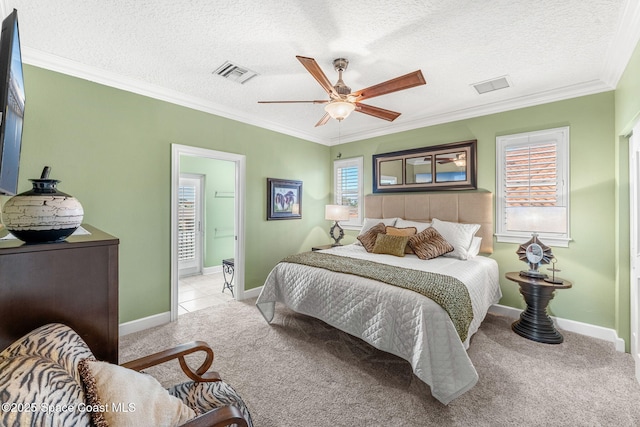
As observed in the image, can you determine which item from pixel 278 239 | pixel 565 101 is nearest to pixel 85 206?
pixel 278 239

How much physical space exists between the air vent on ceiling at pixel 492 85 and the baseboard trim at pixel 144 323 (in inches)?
177

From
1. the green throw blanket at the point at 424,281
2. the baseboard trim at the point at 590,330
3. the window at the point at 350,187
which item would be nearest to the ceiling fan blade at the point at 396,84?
the green throw blanket at the point at 424,281

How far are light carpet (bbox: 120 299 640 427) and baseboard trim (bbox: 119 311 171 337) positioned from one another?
0.10m

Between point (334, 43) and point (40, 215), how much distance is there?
2.21 m

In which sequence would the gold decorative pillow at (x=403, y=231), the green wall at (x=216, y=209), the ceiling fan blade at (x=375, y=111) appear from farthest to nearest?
the green wall at (x=216, y=209) < the gold decorative pillow at (x=403, y=231) < the ceiling fan blade at (x=375, y=111)

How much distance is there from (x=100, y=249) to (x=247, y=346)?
6.31ft

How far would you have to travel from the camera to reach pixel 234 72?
2771 millimetres

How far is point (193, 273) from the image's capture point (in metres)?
5.51

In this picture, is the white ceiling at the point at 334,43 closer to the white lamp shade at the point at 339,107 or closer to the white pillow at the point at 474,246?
the white lamp shade at the point at 339,107

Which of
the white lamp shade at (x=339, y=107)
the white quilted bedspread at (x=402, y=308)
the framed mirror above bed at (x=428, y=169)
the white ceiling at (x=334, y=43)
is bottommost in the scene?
the white quilted bedspread at (x=402, y=308)

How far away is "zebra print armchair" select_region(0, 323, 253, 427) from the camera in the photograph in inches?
29.3

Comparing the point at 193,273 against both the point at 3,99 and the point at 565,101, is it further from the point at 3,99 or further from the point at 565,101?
the point at 565,101

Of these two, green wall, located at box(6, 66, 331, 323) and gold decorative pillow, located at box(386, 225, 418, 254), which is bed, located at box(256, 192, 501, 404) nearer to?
gold decorative pillow, located at box(386, 225, 418, 254)

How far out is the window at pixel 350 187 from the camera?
4.98m
